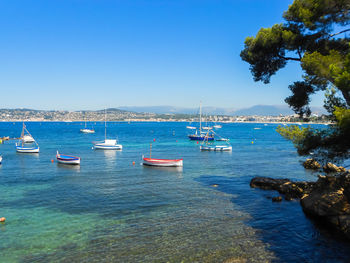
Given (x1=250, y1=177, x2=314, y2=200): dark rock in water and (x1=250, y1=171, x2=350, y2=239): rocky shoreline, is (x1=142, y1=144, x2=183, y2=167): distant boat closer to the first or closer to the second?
(x1=250, y1=177, x2=314, y2=200): dark rock in water

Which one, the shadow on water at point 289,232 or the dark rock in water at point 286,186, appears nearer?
the shadow on water at point 289,232

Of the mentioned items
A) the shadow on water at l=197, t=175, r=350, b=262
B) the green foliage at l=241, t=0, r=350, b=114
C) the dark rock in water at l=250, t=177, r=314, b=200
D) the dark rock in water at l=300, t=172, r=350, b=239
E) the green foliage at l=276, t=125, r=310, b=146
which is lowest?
the shadow on water at l=197, t=175, r=350, b=262

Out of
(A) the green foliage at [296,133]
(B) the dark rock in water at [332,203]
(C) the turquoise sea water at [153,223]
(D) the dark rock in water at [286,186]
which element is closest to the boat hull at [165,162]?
(C) the turquoise sea water at [153,223]

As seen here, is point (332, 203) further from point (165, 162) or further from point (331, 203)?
A: point (165, 162)

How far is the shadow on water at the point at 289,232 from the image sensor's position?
14617 mm

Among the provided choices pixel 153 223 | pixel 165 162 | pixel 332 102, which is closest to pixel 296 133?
pixel 332 102

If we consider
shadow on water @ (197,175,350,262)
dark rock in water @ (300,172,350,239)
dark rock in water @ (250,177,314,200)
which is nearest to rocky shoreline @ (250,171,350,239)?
dark rock in water @ (300,172,350,239)

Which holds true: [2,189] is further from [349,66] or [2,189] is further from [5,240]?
[349,66]

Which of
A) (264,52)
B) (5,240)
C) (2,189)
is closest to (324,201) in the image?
(264,52)

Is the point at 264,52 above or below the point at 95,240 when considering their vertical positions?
above

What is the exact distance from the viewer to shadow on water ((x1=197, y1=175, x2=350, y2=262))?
1462 cm

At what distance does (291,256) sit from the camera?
14484 mm

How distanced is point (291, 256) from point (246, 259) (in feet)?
8.12

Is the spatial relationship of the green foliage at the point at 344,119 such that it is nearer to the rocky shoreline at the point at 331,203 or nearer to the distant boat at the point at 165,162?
the rocky shoreline at the point at 331,203
